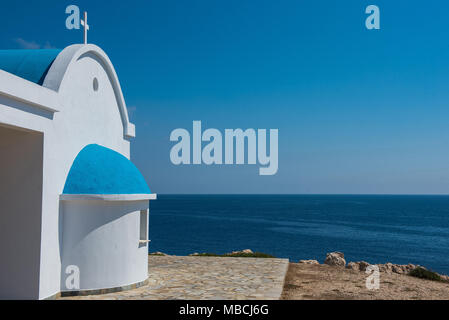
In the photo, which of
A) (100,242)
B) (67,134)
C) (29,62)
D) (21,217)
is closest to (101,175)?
(67,134)

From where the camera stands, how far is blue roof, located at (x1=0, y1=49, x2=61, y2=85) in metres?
11.0

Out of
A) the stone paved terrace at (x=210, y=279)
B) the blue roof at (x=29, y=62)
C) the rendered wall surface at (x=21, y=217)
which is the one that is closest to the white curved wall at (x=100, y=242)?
the stone paved terrace at (x=210, y=279)

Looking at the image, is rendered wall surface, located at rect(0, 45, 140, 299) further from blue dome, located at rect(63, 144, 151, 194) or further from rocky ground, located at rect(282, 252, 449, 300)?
rocky ground, located at rect(282, 252, 449, 300)

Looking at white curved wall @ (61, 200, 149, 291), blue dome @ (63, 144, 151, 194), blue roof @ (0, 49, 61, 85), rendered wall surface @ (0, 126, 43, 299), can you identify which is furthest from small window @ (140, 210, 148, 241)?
blue roof @ (0, 49, 61, 85)

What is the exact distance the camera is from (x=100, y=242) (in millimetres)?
11242

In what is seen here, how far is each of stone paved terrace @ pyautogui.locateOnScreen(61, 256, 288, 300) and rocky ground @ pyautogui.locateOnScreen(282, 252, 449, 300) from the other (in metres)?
0.49

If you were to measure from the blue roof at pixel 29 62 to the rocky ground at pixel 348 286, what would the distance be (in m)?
8.84

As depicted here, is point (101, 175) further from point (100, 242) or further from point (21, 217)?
point (21, 217)

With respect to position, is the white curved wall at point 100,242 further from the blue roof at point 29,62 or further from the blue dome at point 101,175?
the blue roof at point 29,62

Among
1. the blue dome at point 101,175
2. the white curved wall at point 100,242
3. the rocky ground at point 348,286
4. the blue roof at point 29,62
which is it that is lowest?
the rocky ground at point 348,286

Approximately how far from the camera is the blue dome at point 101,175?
1115cm

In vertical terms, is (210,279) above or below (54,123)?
below

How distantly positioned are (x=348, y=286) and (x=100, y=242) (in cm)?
771
